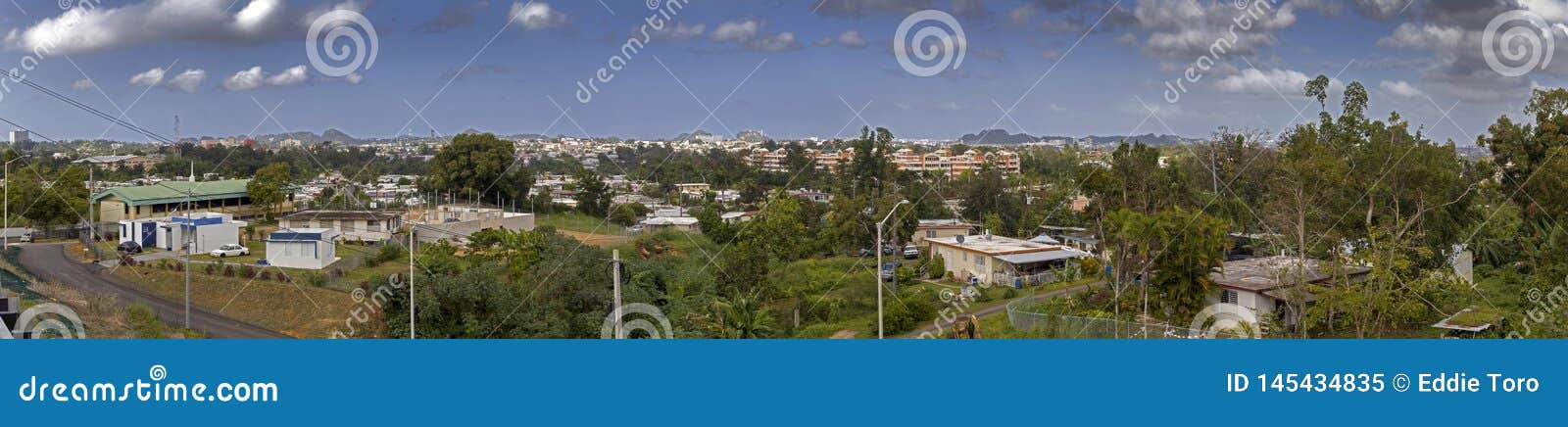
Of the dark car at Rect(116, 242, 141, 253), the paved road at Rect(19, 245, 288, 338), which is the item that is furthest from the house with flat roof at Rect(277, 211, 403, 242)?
the paved road at Rect(19, 245, 288, 338)

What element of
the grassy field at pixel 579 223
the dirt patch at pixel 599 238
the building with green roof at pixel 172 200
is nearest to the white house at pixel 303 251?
the building with green roof at pixel 172 200

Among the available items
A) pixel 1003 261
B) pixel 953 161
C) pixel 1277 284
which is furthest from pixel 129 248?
pixel 953 161

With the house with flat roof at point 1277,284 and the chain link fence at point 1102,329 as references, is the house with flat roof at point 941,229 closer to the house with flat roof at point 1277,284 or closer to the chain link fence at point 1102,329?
the house with flat roof at point 1277,284

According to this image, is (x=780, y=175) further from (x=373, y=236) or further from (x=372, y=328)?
(x=372, y=328)

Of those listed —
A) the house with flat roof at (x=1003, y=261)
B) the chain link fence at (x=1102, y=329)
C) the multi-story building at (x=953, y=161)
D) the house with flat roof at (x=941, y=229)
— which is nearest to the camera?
the chain link fence at (x=1102, y=329)

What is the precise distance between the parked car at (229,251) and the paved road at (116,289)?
1.97ft

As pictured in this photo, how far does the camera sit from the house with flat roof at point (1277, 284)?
566 cm

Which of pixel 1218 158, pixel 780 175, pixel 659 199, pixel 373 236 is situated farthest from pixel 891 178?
pixel 373 236

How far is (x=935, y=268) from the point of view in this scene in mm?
9164

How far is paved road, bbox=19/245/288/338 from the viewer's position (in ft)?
19.4

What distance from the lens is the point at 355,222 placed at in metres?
7.60

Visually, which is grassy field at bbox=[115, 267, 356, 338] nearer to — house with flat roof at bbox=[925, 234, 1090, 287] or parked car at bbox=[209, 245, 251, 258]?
parked car at bbox=[209, 245, 251, 258]

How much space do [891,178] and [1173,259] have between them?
7.15m

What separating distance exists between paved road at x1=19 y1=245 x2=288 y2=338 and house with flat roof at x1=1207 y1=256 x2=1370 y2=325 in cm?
567
